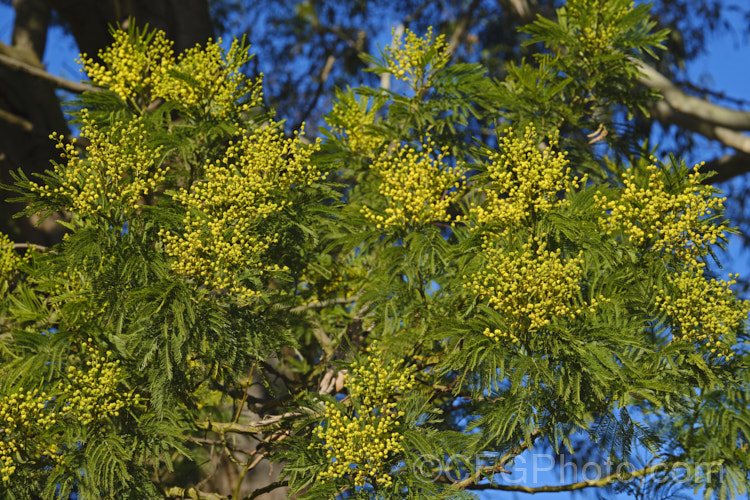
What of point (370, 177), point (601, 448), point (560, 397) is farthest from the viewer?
point (370, 177)

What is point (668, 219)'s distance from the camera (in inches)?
101

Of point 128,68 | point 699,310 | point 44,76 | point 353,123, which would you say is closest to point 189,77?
point 128,68

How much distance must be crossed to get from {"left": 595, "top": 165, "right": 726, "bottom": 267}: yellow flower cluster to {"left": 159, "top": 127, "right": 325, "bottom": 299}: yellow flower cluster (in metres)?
1.09

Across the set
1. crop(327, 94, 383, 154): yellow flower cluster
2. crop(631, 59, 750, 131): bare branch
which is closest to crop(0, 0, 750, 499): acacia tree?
crop(327, 94, 383, 154): yellow flower cluster

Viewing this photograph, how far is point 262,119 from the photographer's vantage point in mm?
3182

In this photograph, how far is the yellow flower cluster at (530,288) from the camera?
2328 mm

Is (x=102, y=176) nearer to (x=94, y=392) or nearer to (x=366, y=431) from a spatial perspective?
(x=94, y=392)

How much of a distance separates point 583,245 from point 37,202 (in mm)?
1801

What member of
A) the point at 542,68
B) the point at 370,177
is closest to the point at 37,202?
the point at 370,177

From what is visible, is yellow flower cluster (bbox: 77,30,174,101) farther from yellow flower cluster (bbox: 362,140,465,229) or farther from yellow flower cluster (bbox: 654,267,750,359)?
yellow flower cluster (bbox: 654,267,750,359)

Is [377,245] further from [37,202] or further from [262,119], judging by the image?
[37,202]

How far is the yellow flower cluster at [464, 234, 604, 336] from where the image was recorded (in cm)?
233

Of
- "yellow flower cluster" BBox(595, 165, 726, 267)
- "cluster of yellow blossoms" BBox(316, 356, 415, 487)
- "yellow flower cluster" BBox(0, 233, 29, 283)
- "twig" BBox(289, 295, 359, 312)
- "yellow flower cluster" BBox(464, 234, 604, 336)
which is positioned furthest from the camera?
"twig" BBox(289, 295, 359, 312)

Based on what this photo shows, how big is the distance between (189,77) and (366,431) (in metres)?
1.45
